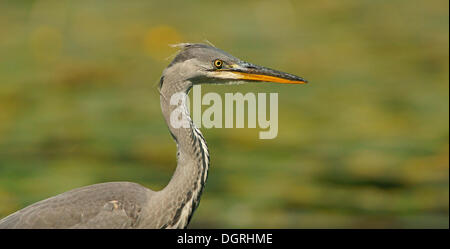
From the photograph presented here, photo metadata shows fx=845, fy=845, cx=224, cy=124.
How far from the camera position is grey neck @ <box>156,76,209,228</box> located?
9.79 ft

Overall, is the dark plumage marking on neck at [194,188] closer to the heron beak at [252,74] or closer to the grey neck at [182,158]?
the grey neck at [182,158]

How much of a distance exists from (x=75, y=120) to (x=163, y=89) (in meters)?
2.81

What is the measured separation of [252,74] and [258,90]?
10.1ft

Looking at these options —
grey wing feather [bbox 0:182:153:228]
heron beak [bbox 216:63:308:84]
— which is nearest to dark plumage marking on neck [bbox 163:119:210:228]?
grey wing feather [bbox 0:182:153:228]

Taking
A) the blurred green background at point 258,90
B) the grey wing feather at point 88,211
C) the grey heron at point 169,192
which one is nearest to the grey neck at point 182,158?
the grey heron at point 169,192

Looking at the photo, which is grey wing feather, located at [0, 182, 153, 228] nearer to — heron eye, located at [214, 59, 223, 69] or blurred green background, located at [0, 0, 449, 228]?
heron eye, located at [214, 59, 223, 69]

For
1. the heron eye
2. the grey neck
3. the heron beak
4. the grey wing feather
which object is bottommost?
the grey wing feather

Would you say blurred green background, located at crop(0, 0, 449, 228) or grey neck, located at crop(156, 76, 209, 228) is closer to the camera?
grey neck, located at crop(156, 76, 209, 228)

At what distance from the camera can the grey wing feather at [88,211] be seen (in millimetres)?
2877

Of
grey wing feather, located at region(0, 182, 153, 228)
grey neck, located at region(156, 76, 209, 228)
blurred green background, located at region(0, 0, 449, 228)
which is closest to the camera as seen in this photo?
grey wing feather, located at region(0, 182, 153, 228)

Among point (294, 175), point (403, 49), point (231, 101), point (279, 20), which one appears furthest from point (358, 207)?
point (279, 20)

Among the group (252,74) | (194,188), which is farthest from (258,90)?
(194,188)

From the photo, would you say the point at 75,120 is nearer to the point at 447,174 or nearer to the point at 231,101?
the point at 231,101

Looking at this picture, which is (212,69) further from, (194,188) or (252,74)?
(194,188)
